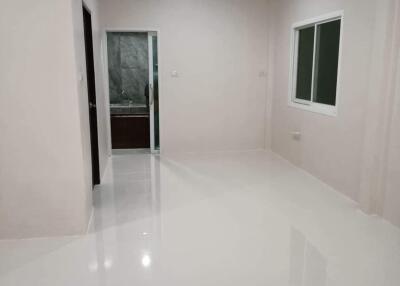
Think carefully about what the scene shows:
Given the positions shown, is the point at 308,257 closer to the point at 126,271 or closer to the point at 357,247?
the point at 357,247

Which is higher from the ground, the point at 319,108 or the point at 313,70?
the point at 313,70

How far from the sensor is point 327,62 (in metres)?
4.80

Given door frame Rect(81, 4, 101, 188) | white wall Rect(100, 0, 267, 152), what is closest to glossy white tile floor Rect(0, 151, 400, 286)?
door frame Rect(81, 4, 101, 188)

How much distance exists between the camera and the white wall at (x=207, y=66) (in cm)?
607

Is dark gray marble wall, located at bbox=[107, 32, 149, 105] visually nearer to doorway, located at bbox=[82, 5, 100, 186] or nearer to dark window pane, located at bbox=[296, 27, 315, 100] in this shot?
doorway, located at bbox=[82, 5, 100, 186]

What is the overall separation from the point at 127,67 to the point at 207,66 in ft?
7.00

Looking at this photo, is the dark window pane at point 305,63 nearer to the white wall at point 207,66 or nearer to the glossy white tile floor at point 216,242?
the white wall at point 207,66

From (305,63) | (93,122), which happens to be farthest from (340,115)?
(93,122)

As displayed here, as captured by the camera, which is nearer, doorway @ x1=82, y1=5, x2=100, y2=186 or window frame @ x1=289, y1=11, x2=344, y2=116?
window frame @ x1=289, y1=11, x2=344, y2=116

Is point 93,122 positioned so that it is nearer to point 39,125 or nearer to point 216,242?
point 39,125

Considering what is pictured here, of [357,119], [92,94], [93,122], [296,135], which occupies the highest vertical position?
[92,94]

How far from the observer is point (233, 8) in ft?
20.3

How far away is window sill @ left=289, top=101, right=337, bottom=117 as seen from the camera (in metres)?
4.52

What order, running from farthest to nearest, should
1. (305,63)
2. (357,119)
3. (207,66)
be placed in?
(207,66) → (305,63) → (357,119)
